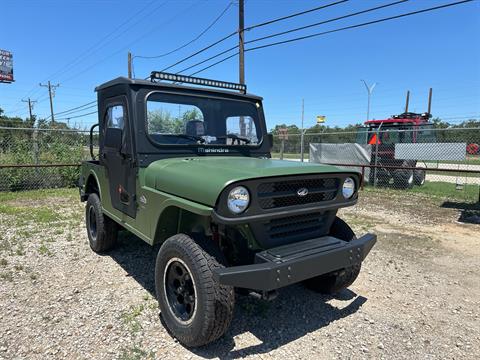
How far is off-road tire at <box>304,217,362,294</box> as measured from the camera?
3.54 metres

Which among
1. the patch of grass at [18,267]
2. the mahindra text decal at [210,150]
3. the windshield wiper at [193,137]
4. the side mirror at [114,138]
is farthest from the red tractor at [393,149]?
the patch of grass at [18,267]

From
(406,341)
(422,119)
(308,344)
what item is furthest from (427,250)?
(422,119)

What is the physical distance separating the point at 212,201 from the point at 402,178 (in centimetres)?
1050

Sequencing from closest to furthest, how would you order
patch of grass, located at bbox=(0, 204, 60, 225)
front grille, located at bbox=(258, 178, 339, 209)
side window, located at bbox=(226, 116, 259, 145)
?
1. front grille, located at bbox=(258, 178, 339, 209)
2. side window, located at bbox=(226, 116, 259, 145)
3. patch of grass, located at bbox=(0, 204, 60, 225)

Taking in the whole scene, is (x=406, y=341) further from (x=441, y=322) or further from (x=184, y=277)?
(x=184, y=277)

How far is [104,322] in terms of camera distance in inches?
129

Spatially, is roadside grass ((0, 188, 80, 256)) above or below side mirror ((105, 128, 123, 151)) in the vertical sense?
below

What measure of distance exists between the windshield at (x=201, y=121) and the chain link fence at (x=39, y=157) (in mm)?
7795

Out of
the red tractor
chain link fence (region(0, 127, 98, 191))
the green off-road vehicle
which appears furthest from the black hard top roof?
the red tractor

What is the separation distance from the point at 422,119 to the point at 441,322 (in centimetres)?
1153

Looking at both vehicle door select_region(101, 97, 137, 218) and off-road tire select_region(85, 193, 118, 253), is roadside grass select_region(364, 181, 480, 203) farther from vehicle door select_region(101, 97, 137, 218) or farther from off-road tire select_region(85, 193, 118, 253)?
vehicle door select_region(101, 97, 137, 218)

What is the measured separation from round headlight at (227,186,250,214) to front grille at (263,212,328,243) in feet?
→ 1.17

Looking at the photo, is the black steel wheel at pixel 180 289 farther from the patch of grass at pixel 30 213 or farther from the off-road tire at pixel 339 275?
the patch of grass at pixel 30 213

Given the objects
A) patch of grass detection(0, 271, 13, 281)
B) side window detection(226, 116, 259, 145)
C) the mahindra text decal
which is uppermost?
side window detection(226, 116, 259, 145)
